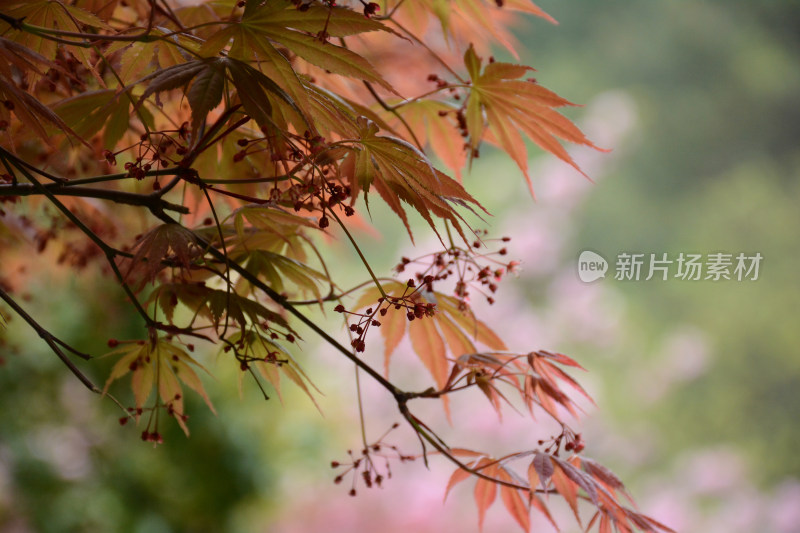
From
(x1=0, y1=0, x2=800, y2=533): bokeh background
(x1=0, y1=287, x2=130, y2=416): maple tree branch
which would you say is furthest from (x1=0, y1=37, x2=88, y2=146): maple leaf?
(x1=0, y1=0, x2=800, y2=533): bokeh background

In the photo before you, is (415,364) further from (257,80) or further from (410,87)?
(257,80)

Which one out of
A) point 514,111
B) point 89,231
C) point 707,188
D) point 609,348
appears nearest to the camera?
point 89,231

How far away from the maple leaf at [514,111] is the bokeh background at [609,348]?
1.26 m

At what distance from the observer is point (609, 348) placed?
3.21 m

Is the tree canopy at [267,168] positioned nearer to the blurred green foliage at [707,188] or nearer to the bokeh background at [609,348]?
the bokeh background at [609,348]

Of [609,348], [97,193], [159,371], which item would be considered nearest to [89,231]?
[97,193]

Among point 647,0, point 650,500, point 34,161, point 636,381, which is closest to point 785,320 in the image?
point 636,381

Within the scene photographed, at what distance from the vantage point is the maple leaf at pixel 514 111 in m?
0.53

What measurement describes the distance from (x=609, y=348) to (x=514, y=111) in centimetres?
283

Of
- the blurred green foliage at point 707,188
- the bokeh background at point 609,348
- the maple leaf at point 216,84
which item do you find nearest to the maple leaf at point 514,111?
the maple leaf at point 216,84

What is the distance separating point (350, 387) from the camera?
3469 millimetres

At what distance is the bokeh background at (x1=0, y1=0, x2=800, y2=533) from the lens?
2.17 m

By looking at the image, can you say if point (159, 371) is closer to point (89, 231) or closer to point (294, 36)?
point (89, 231)

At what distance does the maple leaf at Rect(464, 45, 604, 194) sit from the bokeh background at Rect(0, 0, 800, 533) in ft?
4.15
